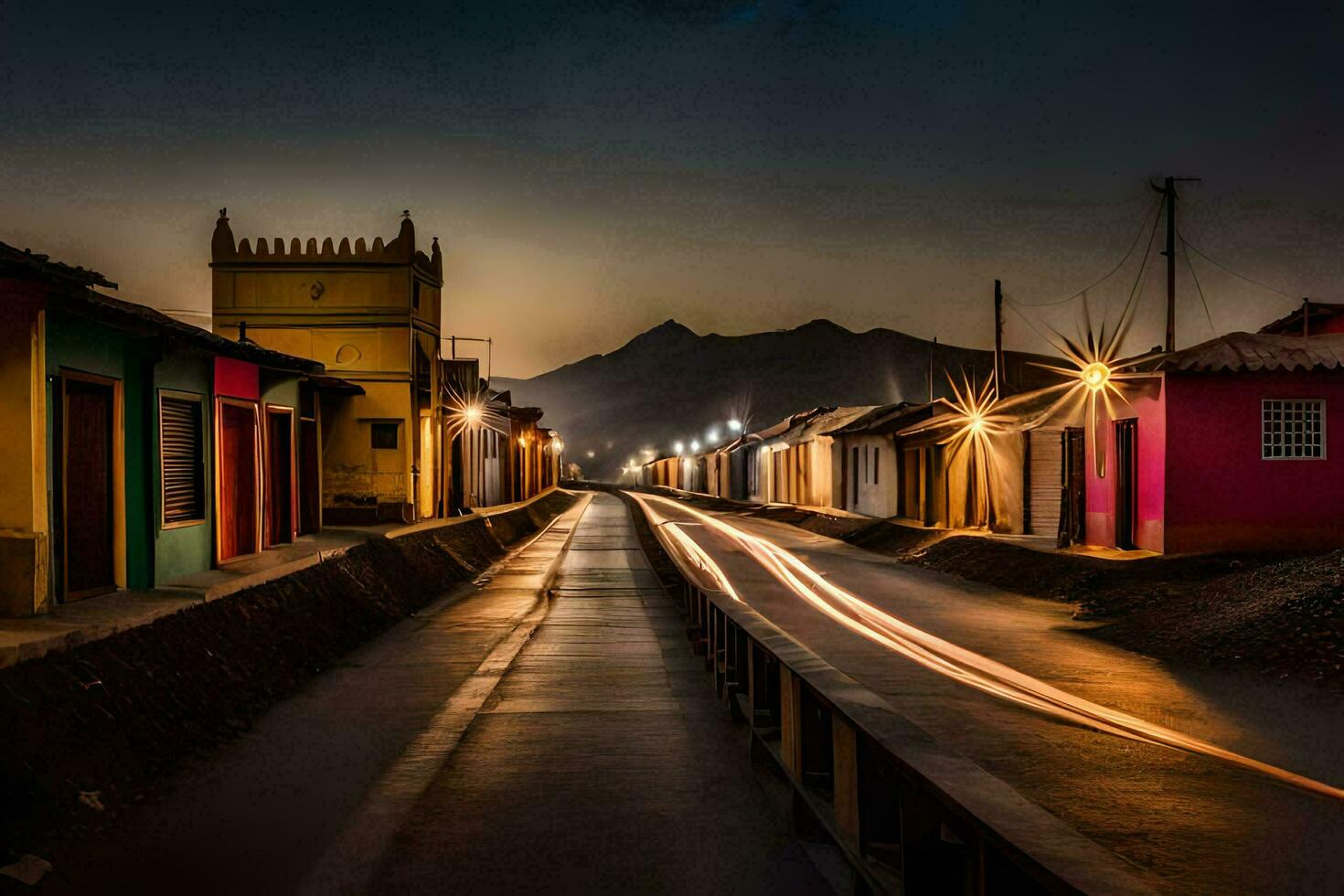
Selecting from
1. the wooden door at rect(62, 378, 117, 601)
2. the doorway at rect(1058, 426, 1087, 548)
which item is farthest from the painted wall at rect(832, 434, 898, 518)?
the wooden door at rect(62, 378, 117, 601)

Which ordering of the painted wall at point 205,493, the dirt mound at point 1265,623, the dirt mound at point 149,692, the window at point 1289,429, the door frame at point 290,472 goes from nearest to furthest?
the dirt mound at point 149,692 → the dirt mound at point 1265,623 → the painted wall at point 205,493 → the door frame at point 290,472 → the window at point 1289,429

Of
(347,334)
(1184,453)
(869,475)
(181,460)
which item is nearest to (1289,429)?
(1184,453)

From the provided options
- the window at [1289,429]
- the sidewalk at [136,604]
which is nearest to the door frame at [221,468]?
the sidewalk at [136,604]

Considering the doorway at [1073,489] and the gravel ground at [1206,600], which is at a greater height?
the doorway at [1073,489]

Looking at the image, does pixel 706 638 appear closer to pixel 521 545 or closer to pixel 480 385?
pixel 521 545

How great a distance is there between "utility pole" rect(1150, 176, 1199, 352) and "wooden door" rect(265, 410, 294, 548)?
78.7 feet

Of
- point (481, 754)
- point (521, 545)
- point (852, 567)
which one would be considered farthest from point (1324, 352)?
point (521, 545)

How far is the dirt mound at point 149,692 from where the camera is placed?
19.7 ft

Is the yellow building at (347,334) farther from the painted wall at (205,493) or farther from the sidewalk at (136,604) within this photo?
the painted wall at (205,493)

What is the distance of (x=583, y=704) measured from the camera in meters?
9.24

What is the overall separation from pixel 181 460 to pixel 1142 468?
1781cm

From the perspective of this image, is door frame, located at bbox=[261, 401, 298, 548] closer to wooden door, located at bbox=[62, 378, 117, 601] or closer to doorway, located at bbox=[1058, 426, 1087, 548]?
wooden door, located at bbox=[62, 378, 117, 601]

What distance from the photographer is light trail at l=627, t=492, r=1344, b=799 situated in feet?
24.6

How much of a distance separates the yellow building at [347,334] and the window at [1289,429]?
21.4 m
